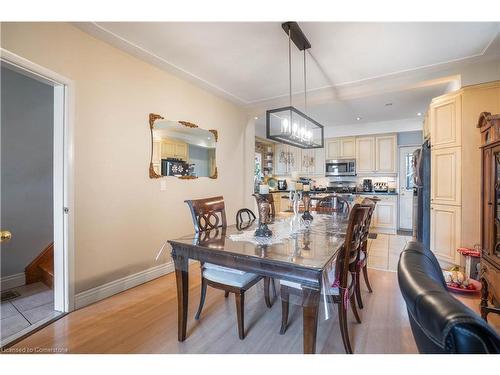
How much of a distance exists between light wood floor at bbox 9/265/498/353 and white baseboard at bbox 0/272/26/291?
43.6 inches

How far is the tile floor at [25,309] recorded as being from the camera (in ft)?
6.11

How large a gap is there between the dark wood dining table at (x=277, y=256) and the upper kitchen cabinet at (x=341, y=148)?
4281mm

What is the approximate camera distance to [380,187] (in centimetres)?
583

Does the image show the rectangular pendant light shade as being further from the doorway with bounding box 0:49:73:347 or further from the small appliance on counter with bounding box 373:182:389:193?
the small appliance on counter with bounding box 373:182:389:193

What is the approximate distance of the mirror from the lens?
2.85m

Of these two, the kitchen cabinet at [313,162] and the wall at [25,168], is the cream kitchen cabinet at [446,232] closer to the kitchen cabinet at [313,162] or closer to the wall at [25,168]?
the kitchen cabinet at [313,162]

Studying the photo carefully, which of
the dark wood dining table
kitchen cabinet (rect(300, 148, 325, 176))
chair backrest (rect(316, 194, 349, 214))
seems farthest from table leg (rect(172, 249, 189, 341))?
kitchen cabinet (rect(300, 148, 325, 176))

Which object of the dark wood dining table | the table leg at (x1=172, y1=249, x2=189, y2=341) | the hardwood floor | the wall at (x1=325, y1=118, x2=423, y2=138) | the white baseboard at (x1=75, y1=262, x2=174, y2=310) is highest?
the wall at (x1=325, y1=118, x2=423, y2=138)

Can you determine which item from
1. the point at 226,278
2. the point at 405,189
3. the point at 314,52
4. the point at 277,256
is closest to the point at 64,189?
the point at 226,278

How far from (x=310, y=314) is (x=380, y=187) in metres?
5.44

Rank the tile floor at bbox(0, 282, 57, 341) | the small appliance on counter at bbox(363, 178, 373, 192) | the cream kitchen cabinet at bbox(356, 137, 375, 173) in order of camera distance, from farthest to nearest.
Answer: the small appliance on counter at bbox(363, 178, 373, 192), the cream kitchen cabinet at bbox(356, 137, 375, 173), the tile floor at bbox(0, 282, 57, 341)

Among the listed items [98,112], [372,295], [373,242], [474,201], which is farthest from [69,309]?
[373,242]

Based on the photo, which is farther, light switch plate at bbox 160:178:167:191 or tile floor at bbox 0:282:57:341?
light switch plate at bbox 160:178:167:191

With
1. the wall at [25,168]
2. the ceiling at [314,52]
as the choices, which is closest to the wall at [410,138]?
the ceiling at [314,52]
